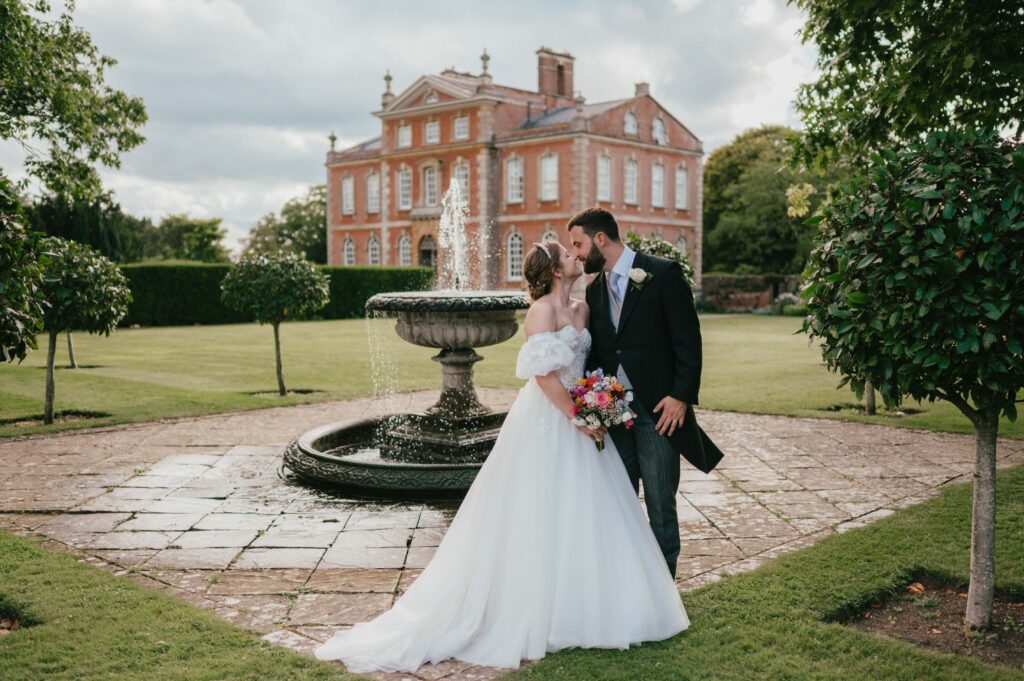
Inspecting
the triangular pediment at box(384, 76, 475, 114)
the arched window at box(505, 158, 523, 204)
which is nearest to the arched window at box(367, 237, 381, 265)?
the triangular pediment at box(384, 76, 475, 114)

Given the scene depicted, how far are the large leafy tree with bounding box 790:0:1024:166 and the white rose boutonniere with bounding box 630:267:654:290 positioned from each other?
449cm

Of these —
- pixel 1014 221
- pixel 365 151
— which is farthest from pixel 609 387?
pixel 365 151

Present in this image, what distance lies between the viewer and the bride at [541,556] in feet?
12.8

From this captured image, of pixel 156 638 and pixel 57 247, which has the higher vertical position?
pixel 57 247

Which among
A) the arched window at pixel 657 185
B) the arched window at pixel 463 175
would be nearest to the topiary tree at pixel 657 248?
the arched window at pixel 657 185

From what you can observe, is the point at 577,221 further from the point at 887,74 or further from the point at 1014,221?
the point at 887,74

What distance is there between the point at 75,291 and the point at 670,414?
28.5ft

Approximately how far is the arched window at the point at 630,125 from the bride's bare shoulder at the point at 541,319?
1509 inches

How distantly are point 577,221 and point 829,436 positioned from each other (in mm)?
6170

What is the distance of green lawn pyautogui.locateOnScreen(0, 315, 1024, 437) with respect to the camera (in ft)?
36.8

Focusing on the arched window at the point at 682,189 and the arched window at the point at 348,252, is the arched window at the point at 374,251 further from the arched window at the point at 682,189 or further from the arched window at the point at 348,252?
the arched window at the point at 682,189

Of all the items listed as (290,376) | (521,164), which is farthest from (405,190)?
(290,376)

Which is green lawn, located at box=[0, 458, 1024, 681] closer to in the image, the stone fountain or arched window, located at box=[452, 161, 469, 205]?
the stone fountain

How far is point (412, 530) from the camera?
598 centimetres
